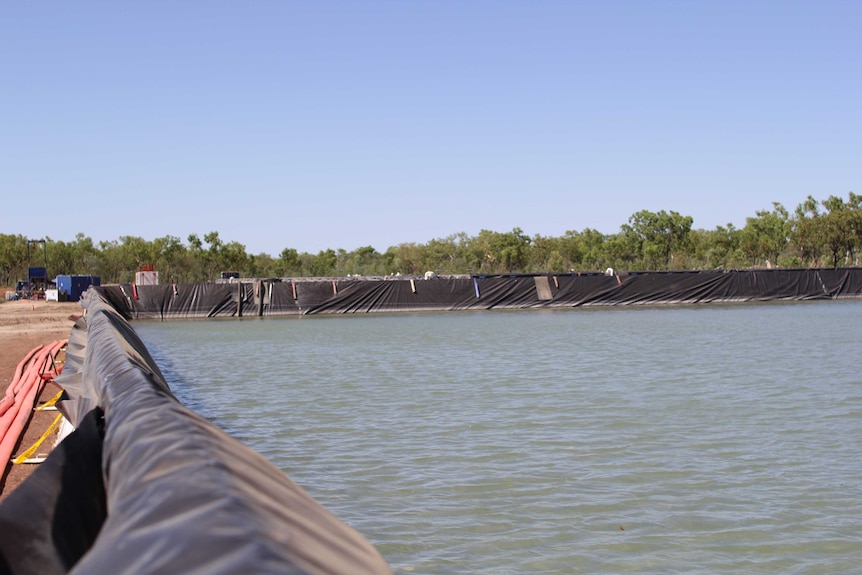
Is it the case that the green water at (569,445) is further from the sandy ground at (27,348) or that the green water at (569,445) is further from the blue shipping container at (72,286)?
the blue shipping container at (72,286)

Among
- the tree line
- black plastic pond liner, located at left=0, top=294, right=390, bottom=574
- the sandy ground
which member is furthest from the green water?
the tree line

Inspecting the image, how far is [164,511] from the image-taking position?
1.89 m

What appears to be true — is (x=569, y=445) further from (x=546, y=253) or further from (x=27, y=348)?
(x=546, y=253)

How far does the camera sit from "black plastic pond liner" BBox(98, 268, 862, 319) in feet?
109

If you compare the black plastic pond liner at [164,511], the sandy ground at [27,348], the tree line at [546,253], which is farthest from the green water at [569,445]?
the tree line at [546,253]

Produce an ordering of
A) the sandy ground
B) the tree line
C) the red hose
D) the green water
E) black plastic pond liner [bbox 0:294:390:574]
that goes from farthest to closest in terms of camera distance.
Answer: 1. the tree line
2. the red hose
3. the sandy ground
4. the green water
5. black plastic pond liner [bbox 0:294:390:574]

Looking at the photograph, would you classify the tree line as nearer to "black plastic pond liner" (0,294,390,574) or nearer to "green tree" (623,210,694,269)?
"green tree" (623,210,694,269)

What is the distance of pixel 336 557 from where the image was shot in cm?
203

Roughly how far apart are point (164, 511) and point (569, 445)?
7147 mm

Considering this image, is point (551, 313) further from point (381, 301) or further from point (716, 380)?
point (716, 380)

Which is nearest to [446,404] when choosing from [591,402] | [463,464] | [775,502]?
[591,402]

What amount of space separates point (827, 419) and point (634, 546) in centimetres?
521

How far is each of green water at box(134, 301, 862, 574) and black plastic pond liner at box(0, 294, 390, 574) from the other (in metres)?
2.65

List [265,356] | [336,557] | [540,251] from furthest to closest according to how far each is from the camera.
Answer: [540,251] < [265,356] < [336,557]
